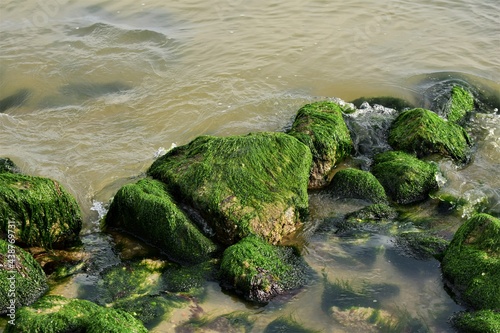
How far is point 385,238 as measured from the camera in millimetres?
6516

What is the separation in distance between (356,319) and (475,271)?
4.39ft

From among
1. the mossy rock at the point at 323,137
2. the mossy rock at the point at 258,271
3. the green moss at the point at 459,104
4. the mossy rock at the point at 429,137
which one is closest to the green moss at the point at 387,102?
the green moss at the point at 459,104

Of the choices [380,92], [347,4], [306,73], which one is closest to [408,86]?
[380,92]

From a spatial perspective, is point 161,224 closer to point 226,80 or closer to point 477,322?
point 477,322

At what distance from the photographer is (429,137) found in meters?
8.12

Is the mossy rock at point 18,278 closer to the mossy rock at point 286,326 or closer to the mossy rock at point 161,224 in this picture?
the mossy rock at point 161,224

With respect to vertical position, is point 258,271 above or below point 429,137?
below

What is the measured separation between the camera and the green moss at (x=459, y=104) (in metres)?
9.18

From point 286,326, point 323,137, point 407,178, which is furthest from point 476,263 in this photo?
point 323,137

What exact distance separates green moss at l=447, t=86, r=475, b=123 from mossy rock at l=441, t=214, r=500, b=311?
11.4 feet

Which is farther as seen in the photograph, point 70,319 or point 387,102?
point 387,102

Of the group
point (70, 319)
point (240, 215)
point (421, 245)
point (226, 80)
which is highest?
point (226, 80)

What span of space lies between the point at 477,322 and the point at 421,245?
4.21 ft

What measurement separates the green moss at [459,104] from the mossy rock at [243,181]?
126 inches
